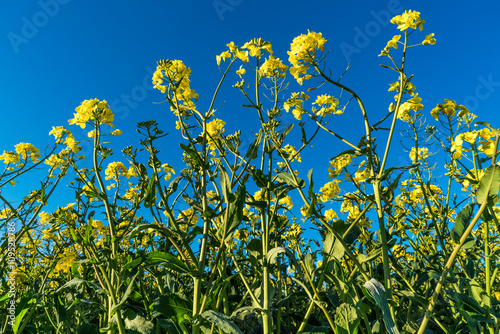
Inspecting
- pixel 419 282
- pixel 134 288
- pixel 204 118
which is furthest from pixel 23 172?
pixel 419 282

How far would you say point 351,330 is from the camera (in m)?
1.66

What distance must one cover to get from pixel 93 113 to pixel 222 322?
5.40ft

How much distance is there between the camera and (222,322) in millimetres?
1483

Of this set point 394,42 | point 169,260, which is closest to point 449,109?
point 394,42

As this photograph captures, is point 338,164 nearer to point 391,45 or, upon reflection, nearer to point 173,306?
point 391,45

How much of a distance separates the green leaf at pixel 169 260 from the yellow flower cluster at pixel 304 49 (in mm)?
1422

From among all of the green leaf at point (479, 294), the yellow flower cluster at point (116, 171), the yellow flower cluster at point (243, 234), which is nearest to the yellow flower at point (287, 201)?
the yellow flower cluster at point (243, 234)

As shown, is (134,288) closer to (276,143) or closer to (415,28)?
(276,143)

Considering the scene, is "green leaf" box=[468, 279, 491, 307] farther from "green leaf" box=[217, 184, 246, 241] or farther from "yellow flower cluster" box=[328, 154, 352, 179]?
"green leaf" box=[217, 184, 246, 241]

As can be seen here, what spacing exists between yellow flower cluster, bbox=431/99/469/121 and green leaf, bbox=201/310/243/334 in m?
2.28

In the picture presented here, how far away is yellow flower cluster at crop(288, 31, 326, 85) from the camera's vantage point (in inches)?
86.6

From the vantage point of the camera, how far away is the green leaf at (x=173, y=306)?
167cm

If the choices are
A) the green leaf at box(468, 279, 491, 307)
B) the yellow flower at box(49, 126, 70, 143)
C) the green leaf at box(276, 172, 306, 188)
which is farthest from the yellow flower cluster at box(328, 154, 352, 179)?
the yellow flower at box(49, 126, 70, 143)

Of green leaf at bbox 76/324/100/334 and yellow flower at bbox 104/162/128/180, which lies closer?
green leaf at bbox 76/324/100/334
